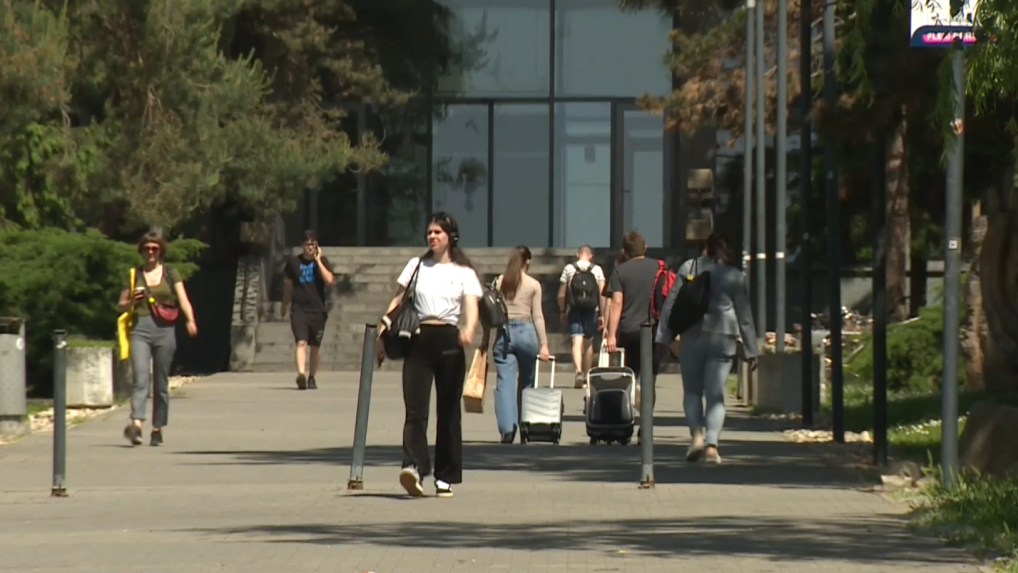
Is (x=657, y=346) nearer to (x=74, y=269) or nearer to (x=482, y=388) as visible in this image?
(x=482, y=388)

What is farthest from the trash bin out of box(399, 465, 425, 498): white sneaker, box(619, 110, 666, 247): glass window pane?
box(619, 110, 666, 247): glass window pane

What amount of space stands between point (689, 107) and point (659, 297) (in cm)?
1561

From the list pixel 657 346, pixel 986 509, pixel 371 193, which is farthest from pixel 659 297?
pixel 371 193

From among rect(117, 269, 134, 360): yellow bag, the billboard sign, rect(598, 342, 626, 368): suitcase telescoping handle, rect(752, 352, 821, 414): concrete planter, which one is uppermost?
the billboard sign

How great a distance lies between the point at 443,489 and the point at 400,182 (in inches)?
1163

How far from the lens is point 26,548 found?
34.3ft

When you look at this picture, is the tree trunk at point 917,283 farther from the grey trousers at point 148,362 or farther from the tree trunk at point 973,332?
the grey trousers at point 148,362

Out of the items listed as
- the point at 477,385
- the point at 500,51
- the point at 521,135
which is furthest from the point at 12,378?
the point at 500,51

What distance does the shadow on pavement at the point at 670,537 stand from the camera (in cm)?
977

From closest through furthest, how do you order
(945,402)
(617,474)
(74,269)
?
(945,402) → (617,474) → (74,269)

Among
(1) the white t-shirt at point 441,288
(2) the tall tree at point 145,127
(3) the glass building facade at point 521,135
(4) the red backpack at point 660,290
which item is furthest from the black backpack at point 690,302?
(3) the glass building facade at point 521,135

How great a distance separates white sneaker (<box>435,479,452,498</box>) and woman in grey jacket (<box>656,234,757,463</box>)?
3.24 m

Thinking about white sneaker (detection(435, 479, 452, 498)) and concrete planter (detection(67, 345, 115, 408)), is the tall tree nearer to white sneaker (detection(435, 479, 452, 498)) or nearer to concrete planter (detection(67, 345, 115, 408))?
concrete planter (detection(67, 345, 115, 408))

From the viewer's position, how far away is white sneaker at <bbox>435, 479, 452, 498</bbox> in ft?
42.0
